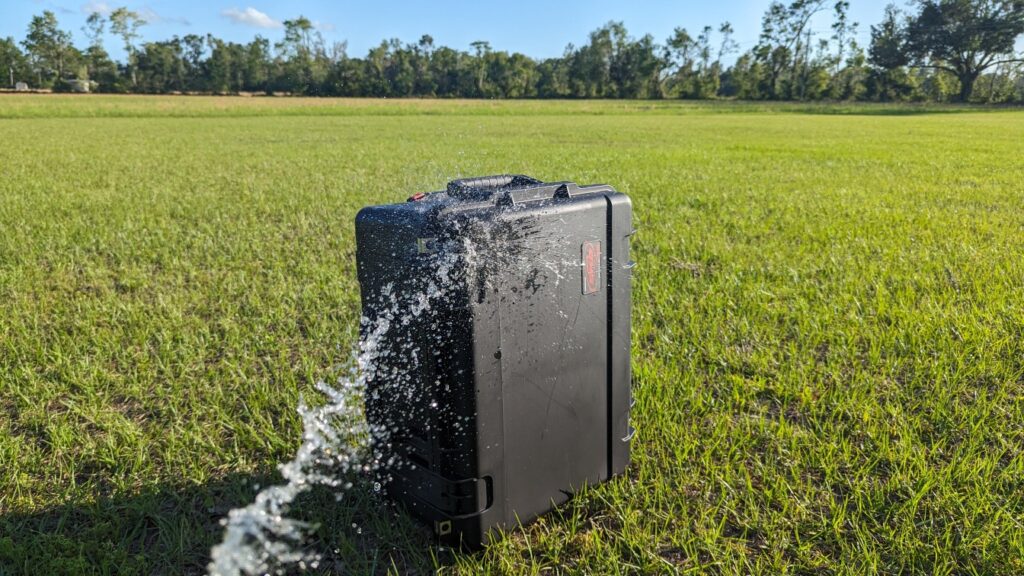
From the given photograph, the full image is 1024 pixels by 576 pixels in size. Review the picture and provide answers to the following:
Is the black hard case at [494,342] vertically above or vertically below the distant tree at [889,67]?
below

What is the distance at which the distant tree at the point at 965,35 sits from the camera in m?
54.1

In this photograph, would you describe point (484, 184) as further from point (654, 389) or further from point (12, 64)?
point (12, 64)

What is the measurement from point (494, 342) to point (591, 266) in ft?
0.95

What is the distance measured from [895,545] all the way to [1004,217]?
A: 15.4 feet

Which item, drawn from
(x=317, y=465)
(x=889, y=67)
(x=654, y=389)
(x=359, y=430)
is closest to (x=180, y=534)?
(x=317, y=465)

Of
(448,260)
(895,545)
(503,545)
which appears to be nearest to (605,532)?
(503,545)

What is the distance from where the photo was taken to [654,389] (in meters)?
2.12

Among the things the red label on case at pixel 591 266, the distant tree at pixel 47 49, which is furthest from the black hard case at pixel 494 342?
the distant tree at pixel 47 49

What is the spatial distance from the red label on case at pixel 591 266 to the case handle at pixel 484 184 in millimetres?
180

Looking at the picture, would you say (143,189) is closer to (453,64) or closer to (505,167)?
(505,167)

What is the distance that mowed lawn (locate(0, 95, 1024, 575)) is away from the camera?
142 cm

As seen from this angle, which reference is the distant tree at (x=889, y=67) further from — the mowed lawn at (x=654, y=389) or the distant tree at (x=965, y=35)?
the mowed lawn at (x=654, y=389)

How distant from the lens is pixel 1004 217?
16.0ft

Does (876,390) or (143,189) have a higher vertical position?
(143,189)
